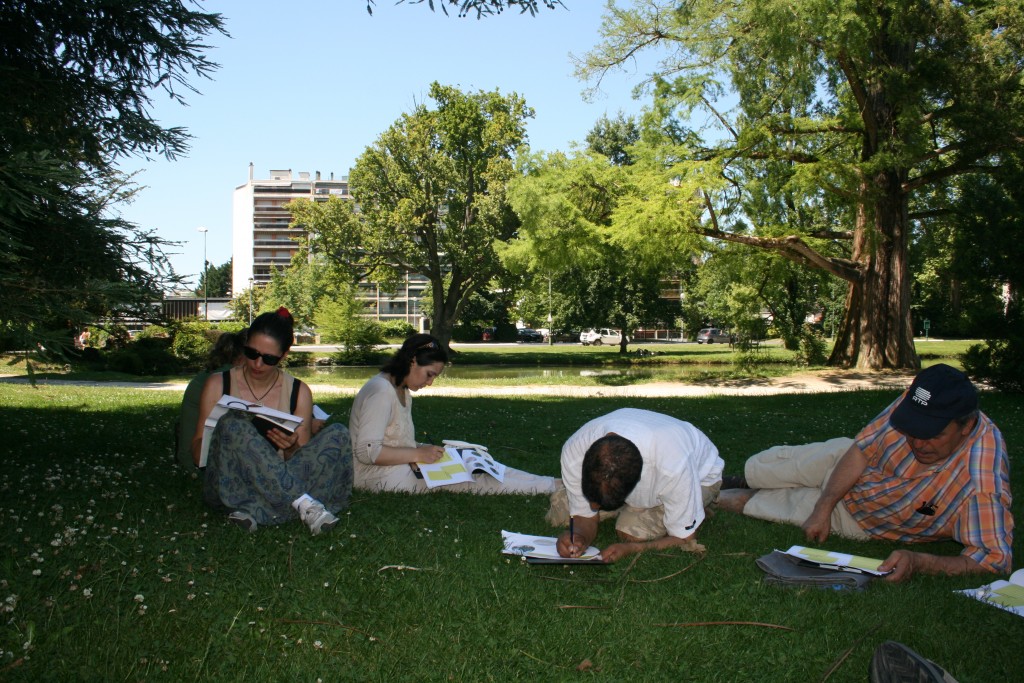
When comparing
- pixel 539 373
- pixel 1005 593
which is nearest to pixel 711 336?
pixel 539 373

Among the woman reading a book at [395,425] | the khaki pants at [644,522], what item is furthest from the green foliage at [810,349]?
the khaki pants at [644,522]

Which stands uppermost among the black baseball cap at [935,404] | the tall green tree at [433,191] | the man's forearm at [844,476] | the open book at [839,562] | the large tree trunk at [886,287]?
the tall green tree at [433,191]

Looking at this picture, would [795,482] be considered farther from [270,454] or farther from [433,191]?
[433,191]

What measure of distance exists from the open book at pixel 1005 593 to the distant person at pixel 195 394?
4945 mm

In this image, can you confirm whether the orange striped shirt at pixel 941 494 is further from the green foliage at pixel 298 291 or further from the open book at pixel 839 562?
the green foliage at pixel 298 291

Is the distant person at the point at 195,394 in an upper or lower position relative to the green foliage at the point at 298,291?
lower

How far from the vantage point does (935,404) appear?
4375 millimetres

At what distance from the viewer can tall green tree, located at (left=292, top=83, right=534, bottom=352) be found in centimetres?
3612

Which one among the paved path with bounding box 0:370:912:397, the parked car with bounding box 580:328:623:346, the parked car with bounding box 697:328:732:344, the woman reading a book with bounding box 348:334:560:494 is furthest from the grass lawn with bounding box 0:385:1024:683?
the parked car with bounding box 697:328:732:344

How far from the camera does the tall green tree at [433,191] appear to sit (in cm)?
3612

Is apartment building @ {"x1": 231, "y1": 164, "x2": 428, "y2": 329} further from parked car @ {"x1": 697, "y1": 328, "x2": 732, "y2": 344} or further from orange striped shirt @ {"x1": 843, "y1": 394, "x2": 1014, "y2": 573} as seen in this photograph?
orange striped shirt @ {"x1": 843, "y1": 394, "x2": 1014, "y2": 573}

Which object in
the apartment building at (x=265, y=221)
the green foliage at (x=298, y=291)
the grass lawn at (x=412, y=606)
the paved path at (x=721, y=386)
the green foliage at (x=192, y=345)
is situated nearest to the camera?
the grass lawn at (x=412, y=606)

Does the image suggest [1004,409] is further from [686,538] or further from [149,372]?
[149,372]

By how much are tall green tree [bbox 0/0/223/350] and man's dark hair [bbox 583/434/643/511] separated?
3.45m
